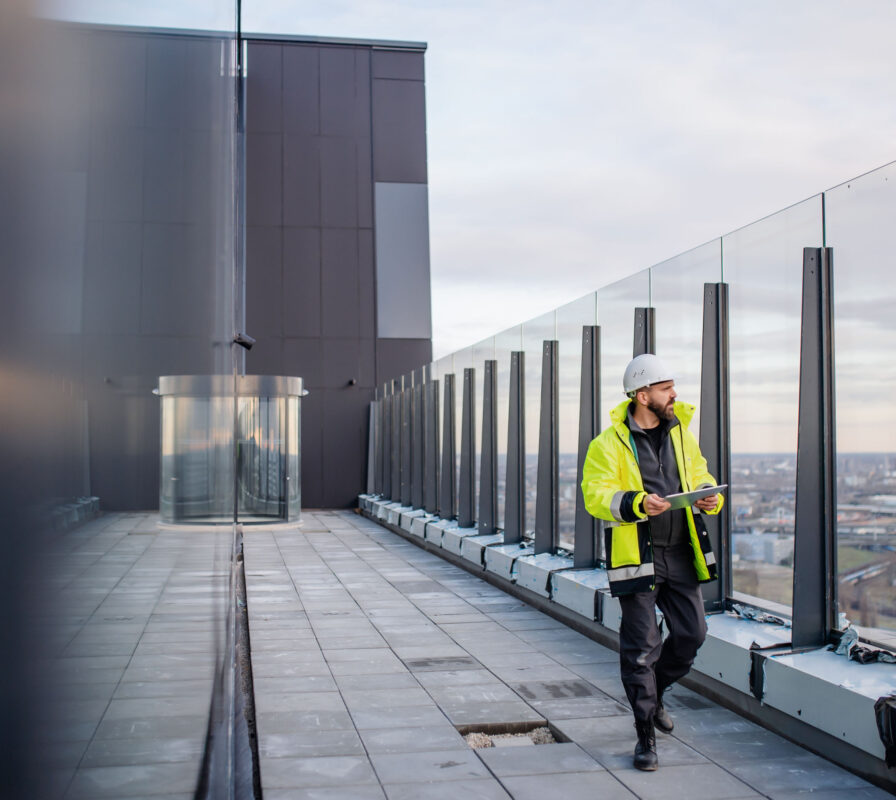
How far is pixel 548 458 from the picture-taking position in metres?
11.0

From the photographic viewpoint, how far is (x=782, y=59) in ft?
39.0

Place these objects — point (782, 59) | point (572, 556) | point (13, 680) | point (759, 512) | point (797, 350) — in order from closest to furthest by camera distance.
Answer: point (13, 680) < point (797, 350) < point (759, 512) < point (572, 556) < point (782, 59)

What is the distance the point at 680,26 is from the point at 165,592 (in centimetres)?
1270

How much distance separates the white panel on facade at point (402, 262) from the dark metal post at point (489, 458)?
14247 mm

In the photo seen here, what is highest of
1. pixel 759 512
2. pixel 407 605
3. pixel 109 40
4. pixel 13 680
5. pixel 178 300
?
pixel 109 40

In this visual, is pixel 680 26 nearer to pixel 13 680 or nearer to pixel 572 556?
pixel 572 556

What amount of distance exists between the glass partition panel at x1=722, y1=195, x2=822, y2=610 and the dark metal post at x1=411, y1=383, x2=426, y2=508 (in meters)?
12.5

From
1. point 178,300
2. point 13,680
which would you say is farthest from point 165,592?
point 13,680

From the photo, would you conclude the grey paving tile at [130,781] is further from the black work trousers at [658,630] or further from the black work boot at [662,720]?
the black work boot at [662,720]

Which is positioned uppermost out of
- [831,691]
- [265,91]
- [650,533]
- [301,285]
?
[265,91]

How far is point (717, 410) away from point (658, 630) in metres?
2.31

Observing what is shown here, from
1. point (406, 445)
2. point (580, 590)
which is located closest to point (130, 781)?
point (580, 590)

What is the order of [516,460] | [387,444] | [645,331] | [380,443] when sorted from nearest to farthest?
1. [645,331]
2. [516,460]
3. [387,444]
4. [380,443]

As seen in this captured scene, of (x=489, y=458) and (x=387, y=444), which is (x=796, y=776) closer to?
(x=489, y=458)
